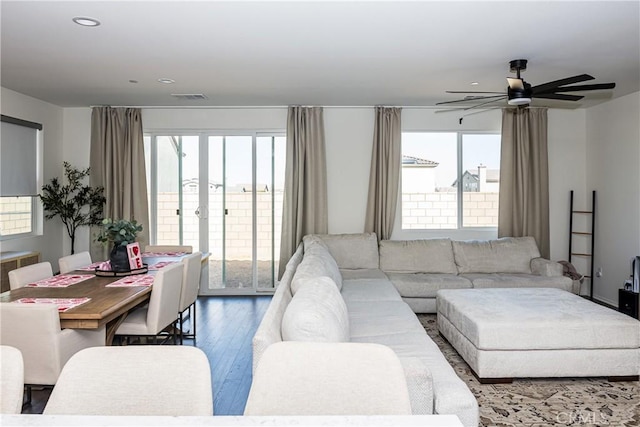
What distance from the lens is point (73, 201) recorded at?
5.90 meters

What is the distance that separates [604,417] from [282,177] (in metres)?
4.39

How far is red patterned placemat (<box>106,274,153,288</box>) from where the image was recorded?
3.27m

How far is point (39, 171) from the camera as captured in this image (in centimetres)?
562

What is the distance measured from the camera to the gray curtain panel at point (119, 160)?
19.4ft

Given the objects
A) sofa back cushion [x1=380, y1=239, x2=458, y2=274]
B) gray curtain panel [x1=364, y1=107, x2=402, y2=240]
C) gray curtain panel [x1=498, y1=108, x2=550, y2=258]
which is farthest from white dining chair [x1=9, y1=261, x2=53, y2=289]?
gray curtain panel [x1=498, y1=108, x2=550, y2=258]

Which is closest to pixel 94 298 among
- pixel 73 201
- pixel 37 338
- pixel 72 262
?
pixel 37 338

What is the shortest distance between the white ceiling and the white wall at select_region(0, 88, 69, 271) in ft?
0.61

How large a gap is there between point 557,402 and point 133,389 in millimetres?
2723

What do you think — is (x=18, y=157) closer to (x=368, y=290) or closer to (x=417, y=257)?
(x=368, y=290)

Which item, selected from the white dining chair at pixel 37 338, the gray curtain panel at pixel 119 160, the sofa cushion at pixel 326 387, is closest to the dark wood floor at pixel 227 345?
the white dining chair at pixel 37 338

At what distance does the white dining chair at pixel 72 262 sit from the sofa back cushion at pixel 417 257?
3.18m

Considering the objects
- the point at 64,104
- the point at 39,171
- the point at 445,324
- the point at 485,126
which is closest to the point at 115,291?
Answer: the point at 445,324

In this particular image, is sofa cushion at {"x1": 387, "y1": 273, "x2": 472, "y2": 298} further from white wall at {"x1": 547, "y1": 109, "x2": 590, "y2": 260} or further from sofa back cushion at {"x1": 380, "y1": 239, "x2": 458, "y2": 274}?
white wall at {"x1": 547, "y1": 109, "x2": 590, "y2": 260}

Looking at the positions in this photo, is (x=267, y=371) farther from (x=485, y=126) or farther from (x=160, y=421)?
(x=485, y=126)
